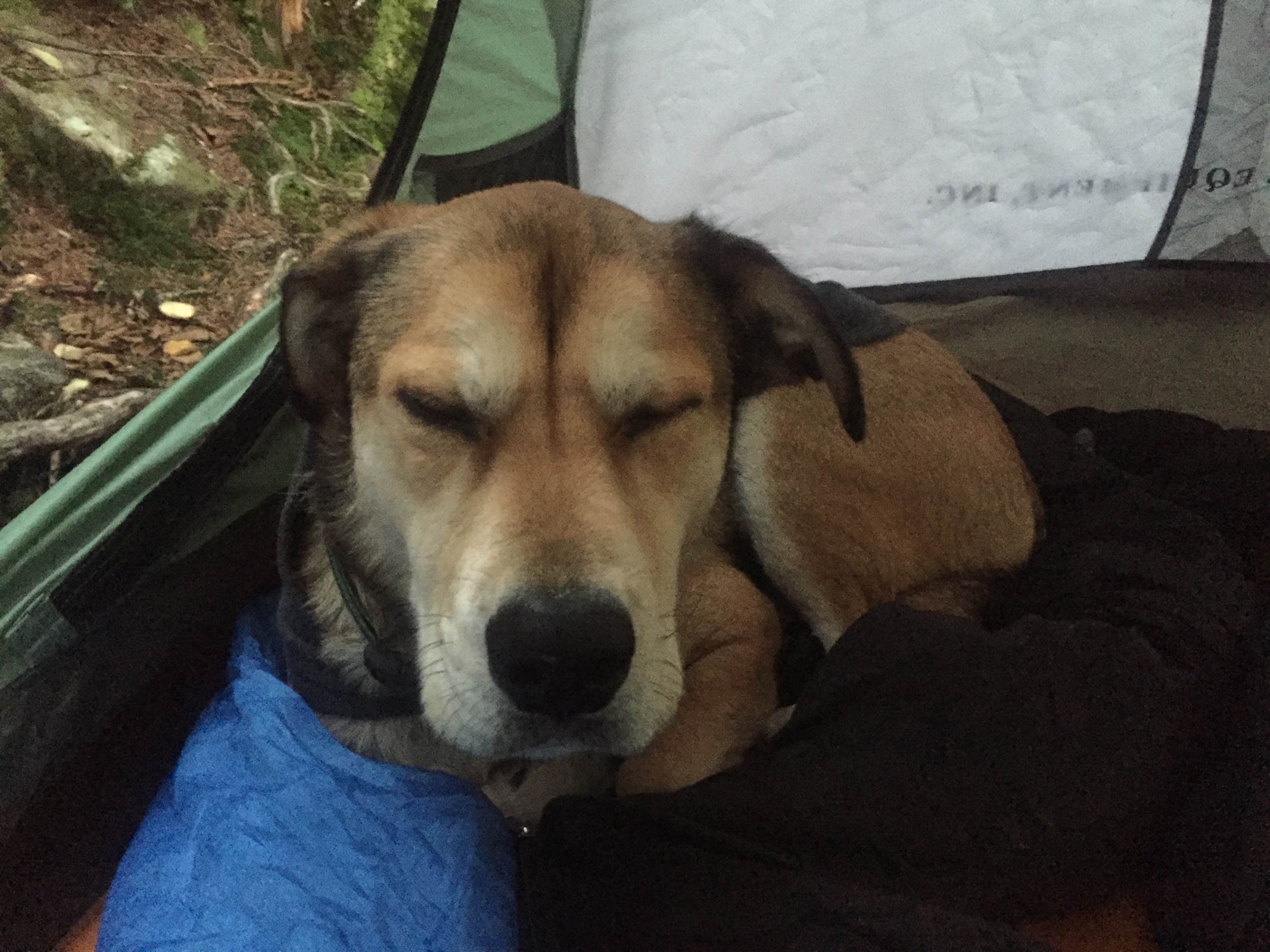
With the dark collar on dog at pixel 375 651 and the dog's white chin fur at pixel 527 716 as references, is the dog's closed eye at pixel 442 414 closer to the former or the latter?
the dog's white chin fur at pixel 527 716

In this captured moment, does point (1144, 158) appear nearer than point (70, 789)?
No

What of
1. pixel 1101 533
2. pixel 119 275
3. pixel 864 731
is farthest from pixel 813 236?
pixel 119 275

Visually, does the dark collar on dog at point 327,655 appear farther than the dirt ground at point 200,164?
No

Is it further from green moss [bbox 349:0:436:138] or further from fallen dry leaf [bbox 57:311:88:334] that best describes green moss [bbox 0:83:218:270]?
green moss [bbox 349:0:436:138]

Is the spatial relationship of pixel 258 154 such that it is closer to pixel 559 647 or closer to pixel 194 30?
pixel 194 30

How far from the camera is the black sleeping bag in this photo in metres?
1.16

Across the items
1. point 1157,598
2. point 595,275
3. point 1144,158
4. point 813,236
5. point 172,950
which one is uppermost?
point 595,275

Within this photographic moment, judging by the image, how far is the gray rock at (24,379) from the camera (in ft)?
4.96

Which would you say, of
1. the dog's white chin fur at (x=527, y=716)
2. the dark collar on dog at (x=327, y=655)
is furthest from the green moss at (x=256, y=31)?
the dog's white chin fur at (x=527, y=716)

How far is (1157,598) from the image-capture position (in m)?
1.54

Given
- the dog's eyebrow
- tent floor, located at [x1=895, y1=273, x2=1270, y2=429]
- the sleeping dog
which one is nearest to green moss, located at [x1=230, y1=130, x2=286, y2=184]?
the sleeping dog

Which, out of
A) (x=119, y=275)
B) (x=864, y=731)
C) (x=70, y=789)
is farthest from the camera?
(x=119, y=275)

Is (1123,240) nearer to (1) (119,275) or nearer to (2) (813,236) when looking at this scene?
(2) (813,236)

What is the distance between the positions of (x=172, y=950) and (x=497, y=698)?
74 centimetres
